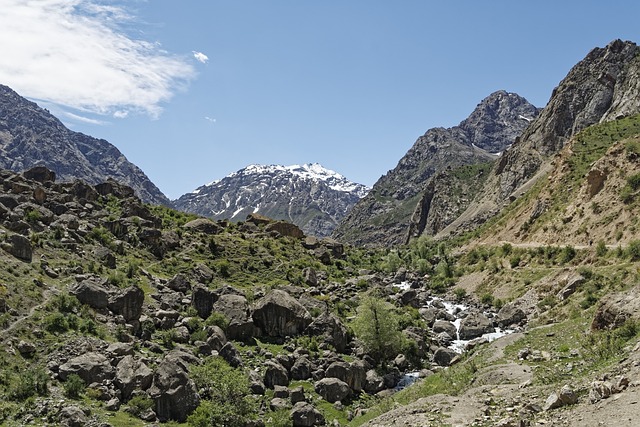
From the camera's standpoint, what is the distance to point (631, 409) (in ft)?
55.0

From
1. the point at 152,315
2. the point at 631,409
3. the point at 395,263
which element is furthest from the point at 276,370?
the point at 395,263

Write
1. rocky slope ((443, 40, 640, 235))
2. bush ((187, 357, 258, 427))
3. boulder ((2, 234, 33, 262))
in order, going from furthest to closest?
1. rocky slope ((443, 40, 640, 235))
2. boulder ((2, 234, 33, 262))
3. bush ((187, 357, 258, 427))

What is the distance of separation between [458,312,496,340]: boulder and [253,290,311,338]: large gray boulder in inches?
802

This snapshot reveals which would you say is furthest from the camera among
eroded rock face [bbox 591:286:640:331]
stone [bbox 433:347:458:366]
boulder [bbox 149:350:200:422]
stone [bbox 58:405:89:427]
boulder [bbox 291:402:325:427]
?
stone [bbox 433:347:458:366]

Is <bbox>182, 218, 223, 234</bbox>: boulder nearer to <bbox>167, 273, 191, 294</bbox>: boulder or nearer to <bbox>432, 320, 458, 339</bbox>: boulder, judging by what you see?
<bbox>167, 273, 191, 294</bbox>: boulder

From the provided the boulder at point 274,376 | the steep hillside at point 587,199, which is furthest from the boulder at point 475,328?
the boulder at point 274,376

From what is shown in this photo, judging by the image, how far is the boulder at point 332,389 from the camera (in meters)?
42.4

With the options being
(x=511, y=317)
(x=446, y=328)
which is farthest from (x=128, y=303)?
(x=511, y=317)

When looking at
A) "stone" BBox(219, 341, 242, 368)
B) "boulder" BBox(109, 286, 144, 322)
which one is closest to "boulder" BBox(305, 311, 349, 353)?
"stone" BBox(219, 341, 242, 368)

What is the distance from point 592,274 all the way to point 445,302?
29.0 meters

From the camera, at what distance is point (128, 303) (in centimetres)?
4881

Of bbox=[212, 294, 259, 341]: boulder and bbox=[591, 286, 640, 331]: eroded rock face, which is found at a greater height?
bbox=[591, 286, 640, 331]: eroded rock face

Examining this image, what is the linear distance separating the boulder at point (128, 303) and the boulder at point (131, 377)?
10.9m

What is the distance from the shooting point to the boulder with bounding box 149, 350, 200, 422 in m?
34.5
